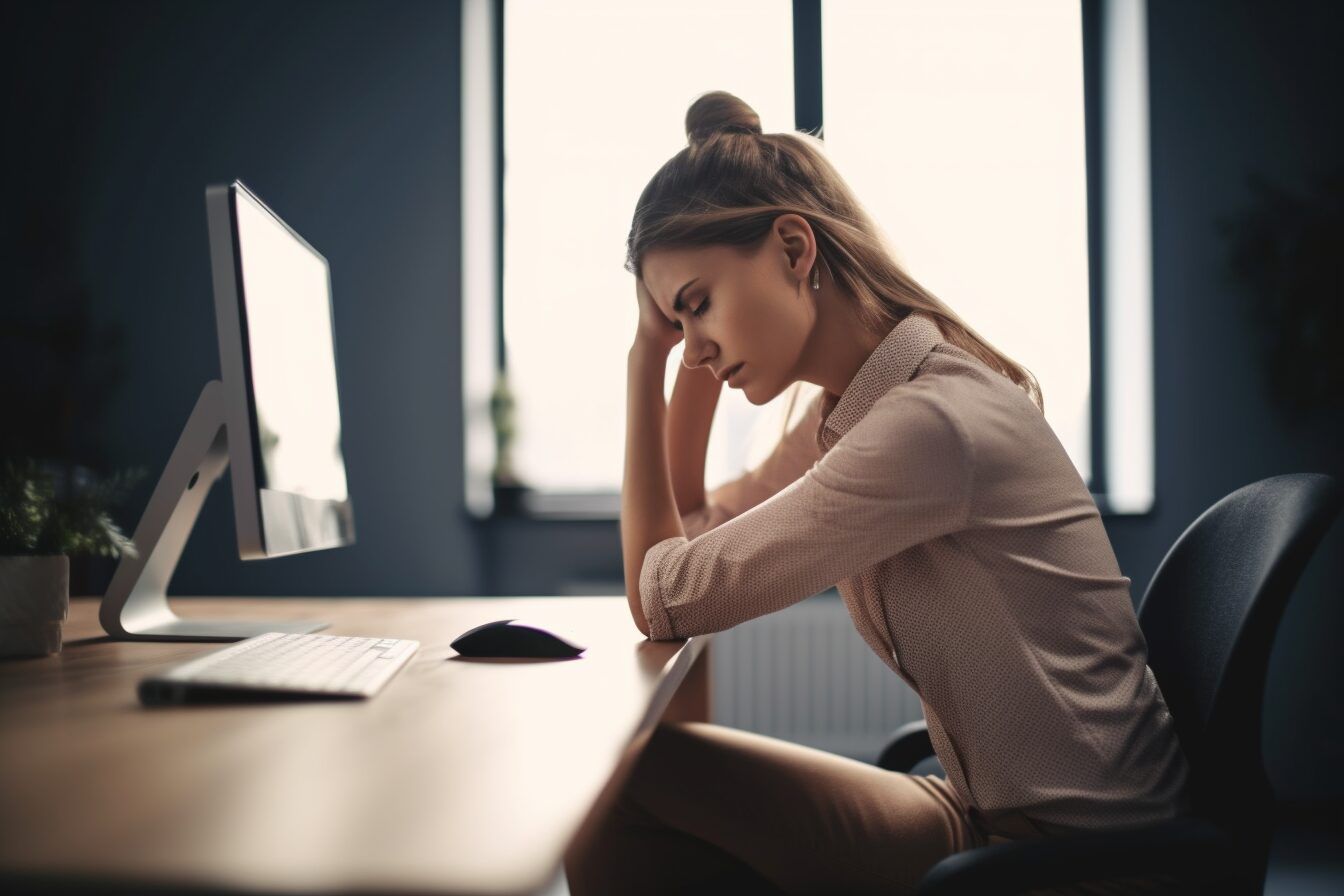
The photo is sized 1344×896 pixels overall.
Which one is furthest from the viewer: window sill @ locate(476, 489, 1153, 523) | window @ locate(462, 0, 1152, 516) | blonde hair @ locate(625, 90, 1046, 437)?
window @ locate(462, 0, 1152, 516)

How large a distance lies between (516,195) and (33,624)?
7.39 ft

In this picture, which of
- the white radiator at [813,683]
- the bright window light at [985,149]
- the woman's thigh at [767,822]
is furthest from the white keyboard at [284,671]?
the bright window light at [985,149]

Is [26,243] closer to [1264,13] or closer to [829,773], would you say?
[829,773]

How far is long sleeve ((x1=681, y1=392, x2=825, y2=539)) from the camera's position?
54.7 inches

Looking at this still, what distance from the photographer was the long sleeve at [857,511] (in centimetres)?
86

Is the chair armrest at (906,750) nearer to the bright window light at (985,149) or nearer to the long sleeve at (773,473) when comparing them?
the long sleeve at (773,473)

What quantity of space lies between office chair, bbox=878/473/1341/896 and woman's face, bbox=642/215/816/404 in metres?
0.49

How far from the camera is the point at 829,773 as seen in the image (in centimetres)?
98

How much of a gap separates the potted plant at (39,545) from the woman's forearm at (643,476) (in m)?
0.54

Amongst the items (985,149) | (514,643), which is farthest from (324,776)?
(985,149)

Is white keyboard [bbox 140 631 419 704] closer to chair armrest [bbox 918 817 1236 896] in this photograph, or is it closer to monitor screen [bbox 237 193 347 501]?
monitor screen [bbox 237 193 347 501]

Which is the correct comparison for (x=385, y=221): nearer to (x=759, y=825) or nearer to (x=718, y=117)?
(x=718, y=117)

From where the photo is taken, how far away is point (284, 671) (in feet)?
2.48

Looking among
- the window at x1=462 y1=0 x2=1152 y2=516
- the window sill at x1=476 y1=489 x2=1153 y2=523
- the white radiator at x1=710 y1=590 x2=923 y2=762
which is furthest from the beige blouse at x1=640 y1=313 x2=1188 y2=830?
the window at x1=462 y1=0 x2=1152 y2=516
